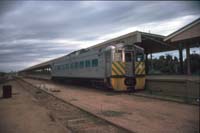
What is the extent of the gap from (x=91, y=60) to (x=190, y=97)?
9.24 m

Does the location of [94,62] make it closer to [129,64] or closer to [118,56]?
[118,56]

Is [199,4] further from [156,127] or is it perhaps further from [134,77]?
[134,77]

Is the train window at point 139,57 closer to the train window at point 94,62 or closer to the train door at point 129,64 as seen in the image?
the train door at point 129,64

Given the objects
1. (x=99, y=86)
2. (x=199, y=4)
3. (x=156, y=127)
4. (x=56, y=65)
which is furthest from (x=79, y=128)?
(x=56, y=65)

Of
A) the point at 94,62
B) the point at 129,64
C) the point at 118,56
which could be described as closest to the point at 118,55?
the point at 118,56

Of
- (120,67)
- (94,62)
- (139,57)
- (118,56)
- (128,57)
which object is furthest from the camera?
(94,62)

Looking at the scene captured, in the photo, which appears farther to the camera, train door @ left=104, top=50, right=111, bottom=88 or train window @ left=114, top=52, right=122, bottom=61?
train door @ left=104, top=50, right=111, bottom=88

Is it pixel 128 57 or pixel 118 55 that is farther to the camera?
pixel 128 57

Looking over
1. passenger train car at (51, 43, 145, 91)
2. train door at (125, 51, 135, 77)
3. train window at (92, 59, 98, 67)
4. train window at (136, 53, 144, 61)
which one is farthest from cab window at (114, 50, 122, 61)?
train window at (92, 59, 98, 67)

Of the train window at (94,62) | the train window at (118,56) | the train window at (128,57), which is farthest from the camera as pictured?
the train window at (94,62)

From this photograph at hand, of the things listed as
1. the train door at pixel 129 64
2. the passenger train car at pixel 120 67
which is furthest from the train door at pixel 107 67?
the train door at pixel 129 64

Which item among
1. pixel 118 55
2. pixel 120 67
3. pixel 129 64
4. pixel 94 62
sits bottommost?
pixel 120 67

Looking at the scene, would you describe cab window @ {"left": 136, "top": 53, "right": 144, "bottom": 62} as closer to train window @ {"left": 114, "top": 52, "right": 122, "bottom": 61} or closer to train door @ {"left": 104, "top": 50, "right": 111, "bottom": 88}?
train window @ {"left": 114, "top": 52, "right": 122, "bottom": 61}

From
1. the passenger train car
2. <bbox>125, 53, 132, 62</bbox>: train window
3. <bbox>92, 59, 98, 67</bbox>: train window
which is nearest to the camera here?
the passenger train car
